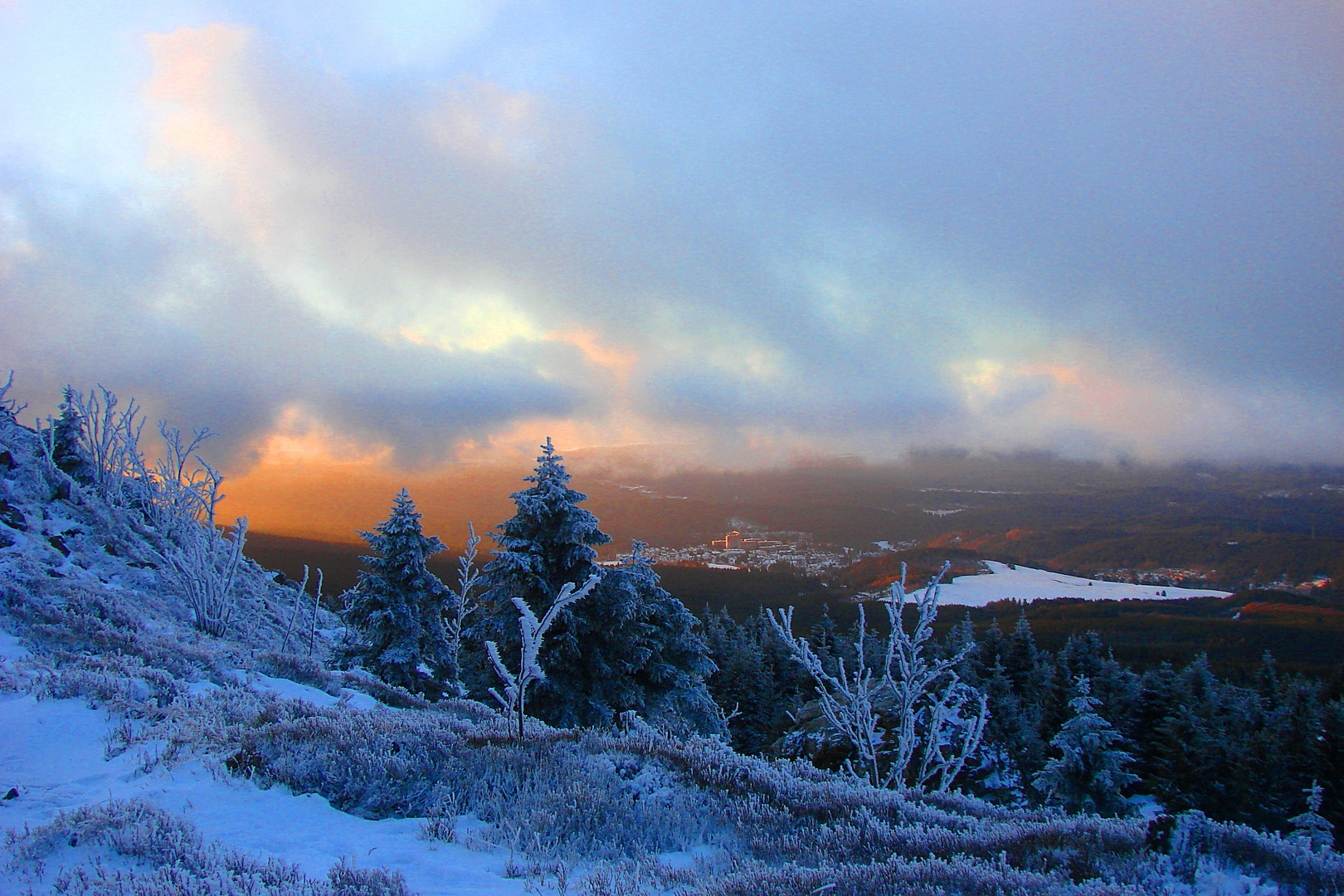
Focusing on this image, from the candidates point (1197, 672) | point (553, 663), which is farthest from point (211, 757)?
point (1197, 672)

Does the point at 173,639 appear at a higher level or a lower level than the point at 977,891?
lower

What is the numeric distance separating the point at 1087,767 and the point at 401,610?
92.9ft

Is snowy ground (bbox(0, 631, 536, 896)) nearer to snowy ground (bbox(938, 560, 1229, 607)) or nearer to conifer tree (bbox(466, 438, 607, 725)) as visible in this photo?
conifer tree (bbox(466, 438, 607, 725))

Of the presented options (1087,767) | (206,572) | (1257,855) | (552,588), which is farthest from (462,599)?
(1087,767)

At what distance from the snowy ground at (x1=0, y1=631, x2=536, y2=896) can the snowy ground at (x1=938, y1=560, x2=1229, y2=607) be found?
129 m

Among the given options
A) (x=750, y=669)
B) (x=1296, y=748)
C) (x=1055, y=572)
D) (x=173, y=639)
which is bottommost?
(x=1055, y=572)

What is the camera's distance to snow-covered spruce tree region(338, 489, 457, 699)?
2036 cm

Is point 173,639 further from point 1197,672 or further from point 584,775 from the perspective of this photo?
point 1197,672

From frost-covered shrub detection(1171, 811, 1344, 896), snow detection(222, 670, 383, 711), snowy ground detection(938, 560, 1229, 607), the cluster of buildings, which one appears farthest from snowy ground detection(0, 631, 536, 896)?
the cluster of buildings

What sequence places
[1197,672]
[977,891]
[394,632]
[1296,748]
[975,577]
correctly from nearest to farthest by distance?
1. [977,891]
2. [394,632]
3. [1296,748]
4. [1197,672]
5. [975,577]

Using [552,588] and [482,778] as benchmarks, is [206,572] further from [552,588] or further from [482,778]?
[482,778]

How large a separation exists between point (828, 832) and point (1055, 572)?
691 ft

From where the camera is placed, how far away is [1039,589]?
139250 millimetres

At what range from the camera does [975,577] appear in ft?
492
